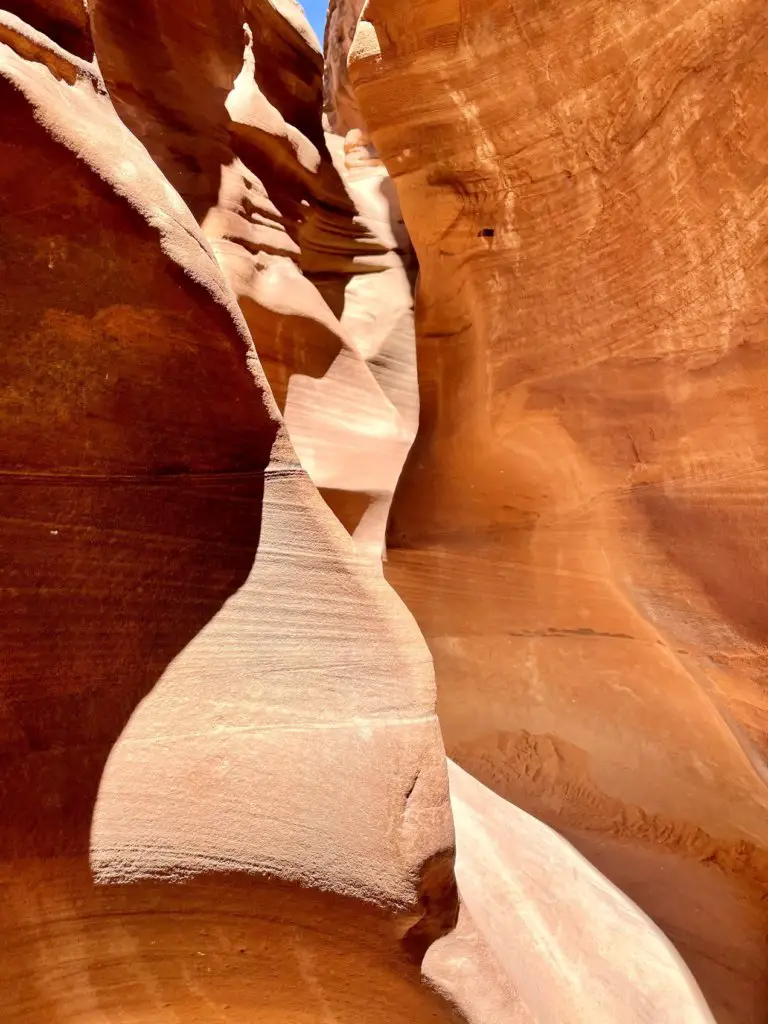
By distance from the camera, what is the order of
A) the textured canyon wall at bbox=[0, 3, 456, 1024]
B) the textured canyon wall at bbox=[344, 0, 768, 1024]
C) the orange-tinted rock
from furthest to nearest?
the orange-tinted rock → the textured canyon wall at bbox=[344, 0, 768, 1024] → the textured canyon wall at bbox=[0, 3, 456, 1024]

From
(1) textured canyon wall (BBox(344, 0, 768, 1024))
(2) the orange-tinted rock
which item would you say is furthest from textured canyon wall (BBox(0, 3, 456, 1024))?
(2) the orange-tinted rock

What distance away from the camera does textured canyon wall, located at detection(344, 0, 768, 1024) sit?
6.55ft

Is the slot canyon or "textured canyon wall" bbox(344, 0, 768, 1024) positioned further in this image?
"textured canyon wall" bbox(344, 0, 768, 1024)

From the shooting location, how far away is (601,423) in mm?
2420

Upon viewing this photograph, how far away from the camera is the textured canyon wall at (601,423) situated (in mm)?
1997

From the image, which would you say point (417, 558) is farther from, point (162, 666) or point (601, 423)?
point (162, 666)

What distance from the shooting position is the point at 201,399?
4.95 feet

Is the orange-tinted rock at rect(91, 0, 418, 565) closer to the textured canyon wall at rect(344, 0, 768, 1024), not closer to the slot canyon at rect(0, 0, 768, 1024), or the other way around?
the slot canyon at rect(0, 0, 768, 1024)

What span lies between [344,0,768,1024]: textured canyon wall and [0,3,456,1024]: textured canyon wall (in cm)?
121

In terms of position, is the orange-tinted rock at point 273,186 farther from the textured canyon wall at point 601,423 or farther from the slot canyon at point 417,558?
the textured canyon wall at point 601,423

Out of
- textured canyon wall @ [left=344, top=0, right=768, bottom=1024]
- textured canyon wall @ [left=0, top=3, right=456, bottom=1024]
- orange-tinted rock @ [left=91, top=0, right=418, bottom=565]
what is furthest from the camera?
orange-tinted rock @ [left=91, top=0, right=418, bottom=565]

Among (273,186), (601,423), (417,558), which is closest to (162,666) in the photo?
(601,423)

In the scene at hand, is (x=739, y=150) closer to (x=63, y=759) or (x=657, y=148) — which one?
(x=657, y=148)

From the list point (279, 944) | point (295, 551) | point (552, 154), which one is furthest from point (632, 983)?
point (552, 154)
